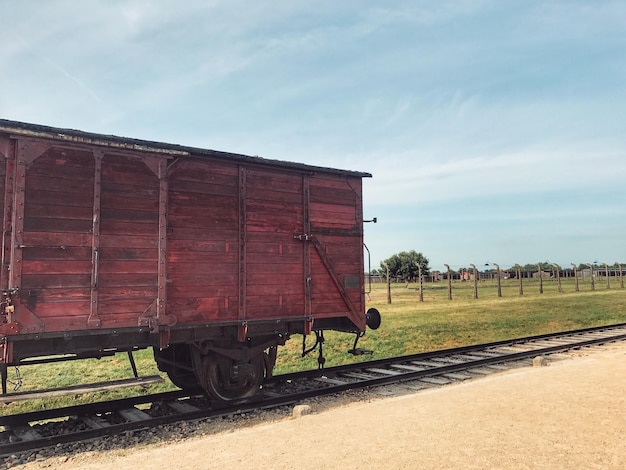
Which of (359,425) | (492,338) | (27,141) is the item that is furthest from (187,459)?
(492,338)

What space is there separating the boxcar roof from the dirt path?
4239 mm

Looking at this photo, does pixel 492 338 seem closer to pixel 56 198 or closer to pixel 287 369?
pixel 287 369

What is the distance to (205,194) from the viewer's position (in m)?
8.03

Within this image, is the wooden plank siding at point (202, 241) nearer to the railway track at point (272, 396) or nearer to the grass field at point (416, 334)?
the railway track at point (272, 396)

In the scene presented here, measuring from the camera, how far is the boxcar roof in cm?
645

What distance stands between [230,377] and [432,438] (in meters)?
3.74

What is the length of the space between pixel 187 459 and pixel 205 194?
4128 mm

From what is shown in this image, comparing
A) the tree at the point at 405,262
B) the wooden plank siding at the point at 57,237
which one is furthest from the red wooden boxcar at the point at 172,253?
the tree at the point at 405,262

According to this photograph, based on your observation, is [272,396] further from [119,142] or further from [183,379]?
[119,142]

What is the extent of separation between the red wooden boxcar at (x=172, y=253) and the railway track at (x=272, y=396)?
0.62 metres

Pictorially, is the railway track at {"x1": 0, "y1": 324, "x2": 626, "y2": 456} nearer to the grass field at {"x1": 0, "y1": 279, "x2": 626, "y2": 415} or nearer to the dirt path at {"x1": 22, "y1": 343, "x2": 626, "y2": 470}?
the dirt path at {"x1": 22, "y1": 343, "x2": 626, "y2": 470}

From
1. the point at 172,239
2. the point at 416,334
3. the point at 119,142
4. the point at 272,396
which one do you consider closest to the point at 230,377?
the point at 272,396

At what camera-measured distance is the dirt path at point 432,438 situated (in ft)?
17.7

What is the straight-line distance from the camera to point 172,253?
7594 mm
